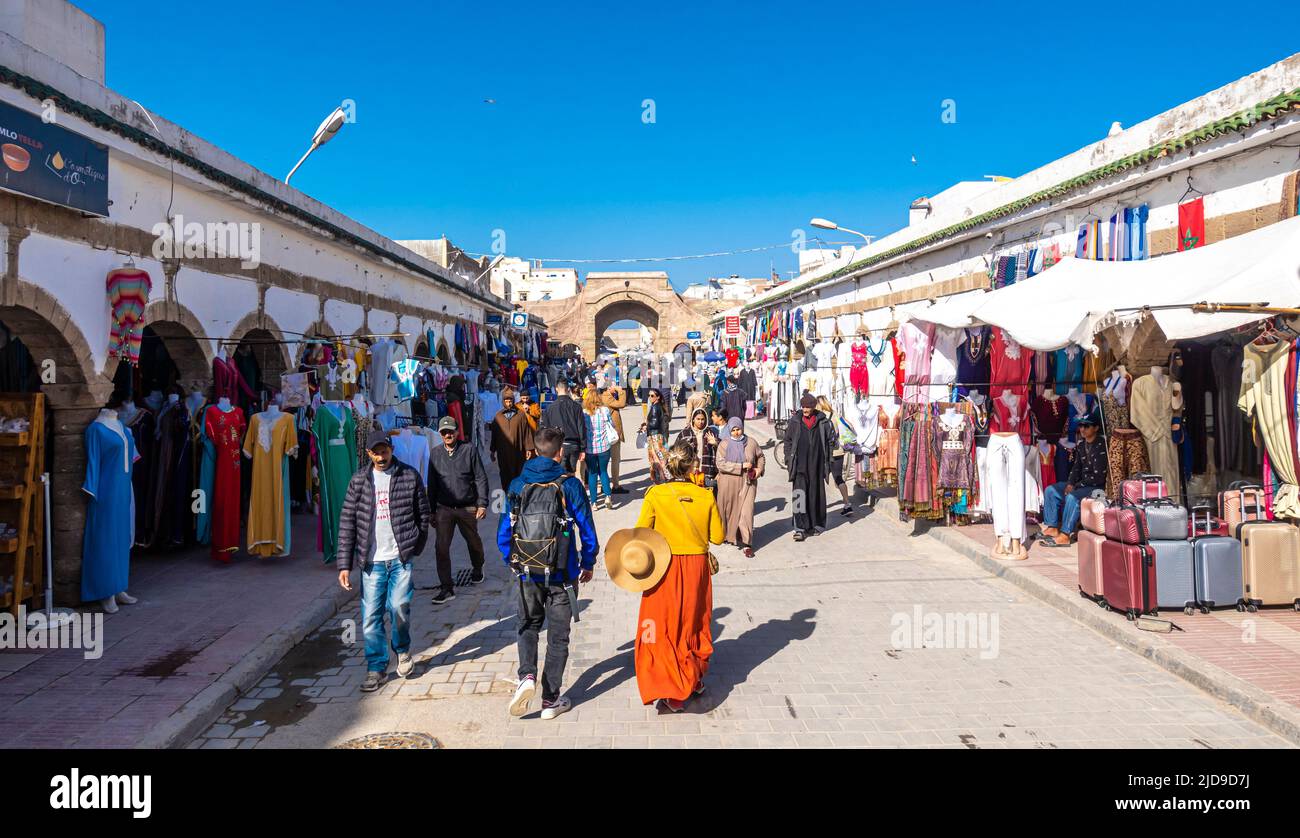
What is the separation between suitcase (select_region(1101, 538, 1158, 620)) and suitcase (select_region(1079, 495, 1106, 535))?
0.23 metres

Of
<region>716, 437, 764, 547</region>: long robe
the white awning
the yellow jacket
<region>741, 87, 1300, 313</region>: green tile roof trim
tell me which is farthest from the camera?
<region>716, 437, 764, 547</region>: long robe

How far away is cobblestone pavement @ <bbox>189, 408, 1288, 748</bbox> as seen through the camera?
4.36 metres

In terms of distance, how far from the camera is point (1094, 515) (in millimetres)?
6332

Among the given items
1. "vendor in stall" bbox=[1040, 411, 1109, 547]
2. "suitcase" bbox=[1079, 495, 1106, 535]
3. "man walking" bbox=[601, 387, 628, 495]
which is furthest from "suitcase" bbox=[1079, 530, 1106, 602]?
"man walking" bbox=[601, 387, 628, 495]

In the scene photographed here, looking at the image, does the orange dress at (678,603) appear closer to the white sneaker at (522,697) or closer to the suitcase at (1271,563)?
the white sneaker at (522,697)

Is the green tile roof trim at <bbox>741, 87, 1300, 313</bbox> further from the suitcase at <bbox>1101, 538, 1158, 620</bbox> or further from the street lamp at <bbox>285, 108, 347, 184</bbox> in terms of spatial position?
the street lamp at <bbox>285, 108, 347, 184</bbox>

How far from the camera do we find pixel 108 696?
4887 millimetres

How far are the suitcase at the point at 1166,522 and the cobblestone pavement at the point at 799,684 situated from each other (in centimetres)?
93

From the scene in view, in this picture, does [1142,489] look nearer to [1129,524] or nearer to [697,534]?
[1129,524]

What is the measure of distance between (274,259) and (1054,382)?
972 centimetres

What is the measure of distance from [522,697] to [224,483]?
5175 millimetres

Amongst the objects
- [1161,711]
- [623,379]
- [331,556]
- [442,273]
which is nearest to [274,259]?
[331,556]

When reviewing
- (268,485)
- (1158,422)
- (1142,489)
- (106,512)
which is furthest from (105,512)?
(1158,422)

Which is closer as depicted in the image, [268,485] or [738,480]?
[268,485]
